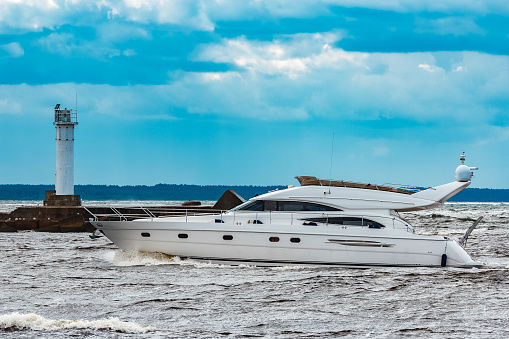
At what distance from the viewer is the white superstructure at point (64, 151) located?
3484 cm

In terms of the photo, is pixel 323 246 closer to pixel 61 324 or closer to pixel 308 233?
pixel 308 233

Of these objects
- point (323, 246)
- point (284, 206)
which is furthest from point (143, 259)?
point (323, 246)

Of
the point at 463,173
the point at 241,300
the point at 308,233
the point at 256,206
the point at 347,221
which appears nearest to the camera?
the point at 241,300

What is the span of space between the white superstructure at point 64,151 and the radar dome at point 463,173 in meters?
21.1

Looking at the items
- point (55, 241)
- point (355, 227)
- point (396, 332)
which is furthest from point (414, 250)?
point (55, 241)

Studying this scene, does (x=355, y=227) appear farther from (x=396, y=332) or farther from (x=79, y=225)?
(x=79, y=225)

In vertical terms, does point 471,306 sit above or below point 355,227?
below

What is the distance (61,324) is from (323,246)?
7211 millimetres

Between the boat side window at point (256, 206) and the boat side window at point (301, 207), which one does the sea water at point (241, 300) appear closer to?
the boat side window at point (301, 207)

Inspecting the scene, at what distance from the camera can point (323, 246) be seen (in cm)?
1680

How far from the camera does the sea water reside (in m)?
11.2

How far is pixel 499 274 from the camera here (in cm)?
1695

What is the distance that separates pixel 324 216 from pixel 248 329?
6547mm

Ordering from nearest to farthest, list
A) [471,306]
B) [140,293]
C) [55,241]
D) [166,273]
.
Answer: [471,306] < [140,293] < [166,273] < [55,241]
